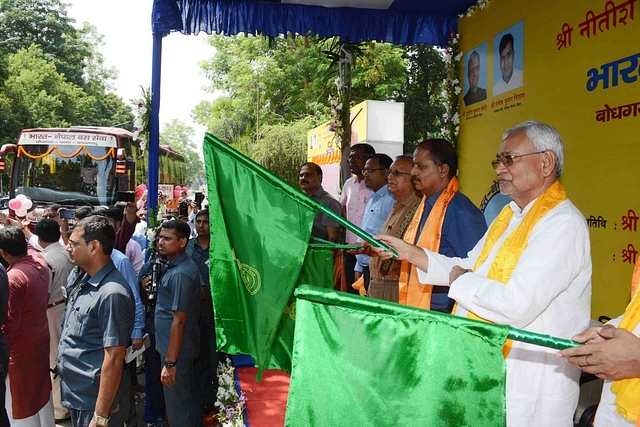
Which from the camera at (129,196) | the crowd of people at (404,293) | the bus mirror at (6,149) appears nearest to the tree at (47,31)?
the bus mirror at (6,149)

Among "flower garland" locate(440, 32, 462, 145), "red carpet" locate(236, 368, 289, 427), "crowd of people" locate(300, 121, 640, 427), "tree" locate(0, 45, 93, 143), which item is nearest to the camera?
"crowd of people" locate(300, 121, 640, 427)

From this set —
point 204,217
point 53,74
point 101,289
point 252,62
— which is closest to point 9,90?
point 53,74

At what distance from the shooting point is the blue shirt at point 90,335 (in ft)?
9.75

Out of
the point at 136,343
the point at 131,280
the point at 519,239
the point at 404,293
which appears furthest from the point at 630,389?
the point at 131,280

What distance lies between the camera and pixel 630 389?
1812 millimetres

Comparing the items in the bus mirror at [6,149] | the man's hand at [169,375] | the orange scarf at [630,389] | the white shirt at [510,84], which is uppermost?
the bus mirror at [6,149]

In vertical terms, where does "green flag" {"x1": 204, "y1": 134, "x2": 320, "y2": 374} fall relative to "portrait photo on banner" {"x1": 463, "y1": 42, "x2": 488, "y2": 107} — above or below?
below

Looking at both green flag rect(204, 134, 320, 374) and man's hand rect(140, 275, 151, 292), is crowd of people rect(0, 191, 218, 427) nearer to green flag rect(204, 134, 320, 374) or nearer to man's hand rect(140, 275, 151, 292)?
man's hand rect(140, 275, 151, 292)

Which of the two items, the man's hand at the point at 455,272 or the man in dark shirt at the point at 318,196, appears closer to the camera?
the man's hand at the point at 455,272

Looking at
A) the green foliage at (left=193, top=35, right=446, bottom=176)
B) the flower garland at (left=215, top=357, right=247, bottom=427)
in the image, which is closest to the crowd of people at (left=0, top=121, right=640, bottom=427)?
the flower garland at (left=215, top=357, right=247, bottom=427)

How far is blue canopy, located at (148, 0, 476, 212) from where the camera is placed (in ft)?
18.5

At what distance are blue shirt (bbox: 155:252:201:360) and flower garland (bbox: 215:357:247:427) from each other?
40 cm

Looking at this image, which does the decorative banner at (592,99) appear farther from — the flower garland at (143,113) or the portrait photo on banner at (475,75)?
the flower garland at (143,113)

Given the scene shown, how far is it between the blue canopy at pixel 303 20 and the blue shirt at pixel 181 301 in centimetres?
175
